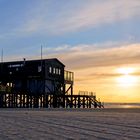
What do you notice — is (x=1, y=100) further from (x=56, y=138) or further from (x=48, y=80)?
(x=56, y=138)

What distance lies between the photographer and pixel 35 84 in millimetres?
76000

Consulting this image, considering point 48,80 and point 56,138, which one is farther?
point 48,80

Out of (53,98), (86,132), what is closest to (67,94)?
(53,98)

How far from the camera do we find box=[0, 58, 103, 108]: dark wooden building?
74438 millimetres

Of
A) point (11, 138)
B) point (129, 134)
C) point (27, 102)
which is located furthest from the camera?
point (27, 102)

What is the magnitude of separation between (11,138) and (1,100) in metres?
58.5

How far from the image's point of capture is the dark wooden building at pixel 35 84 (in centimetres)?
7444

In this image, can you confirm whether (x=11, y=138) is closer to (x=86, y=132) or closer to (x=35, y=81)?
(x=86, y=132)

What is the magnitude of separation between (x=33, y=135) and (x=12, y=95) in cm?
5921

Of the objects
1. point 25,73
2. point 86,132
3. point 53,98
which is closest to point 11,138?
point 86,132

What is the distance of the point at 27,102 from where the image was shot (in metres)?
80.2

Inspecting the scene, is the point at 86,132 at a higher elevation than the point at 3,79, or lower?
lower

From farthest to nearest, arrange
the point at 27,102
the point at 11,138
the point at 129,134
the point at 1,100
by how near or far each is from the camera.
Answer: the point at 27,102 < the point at 1,100 < the point at 129,134 < the point at 11,138

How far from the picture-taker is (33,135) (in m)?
17.8
